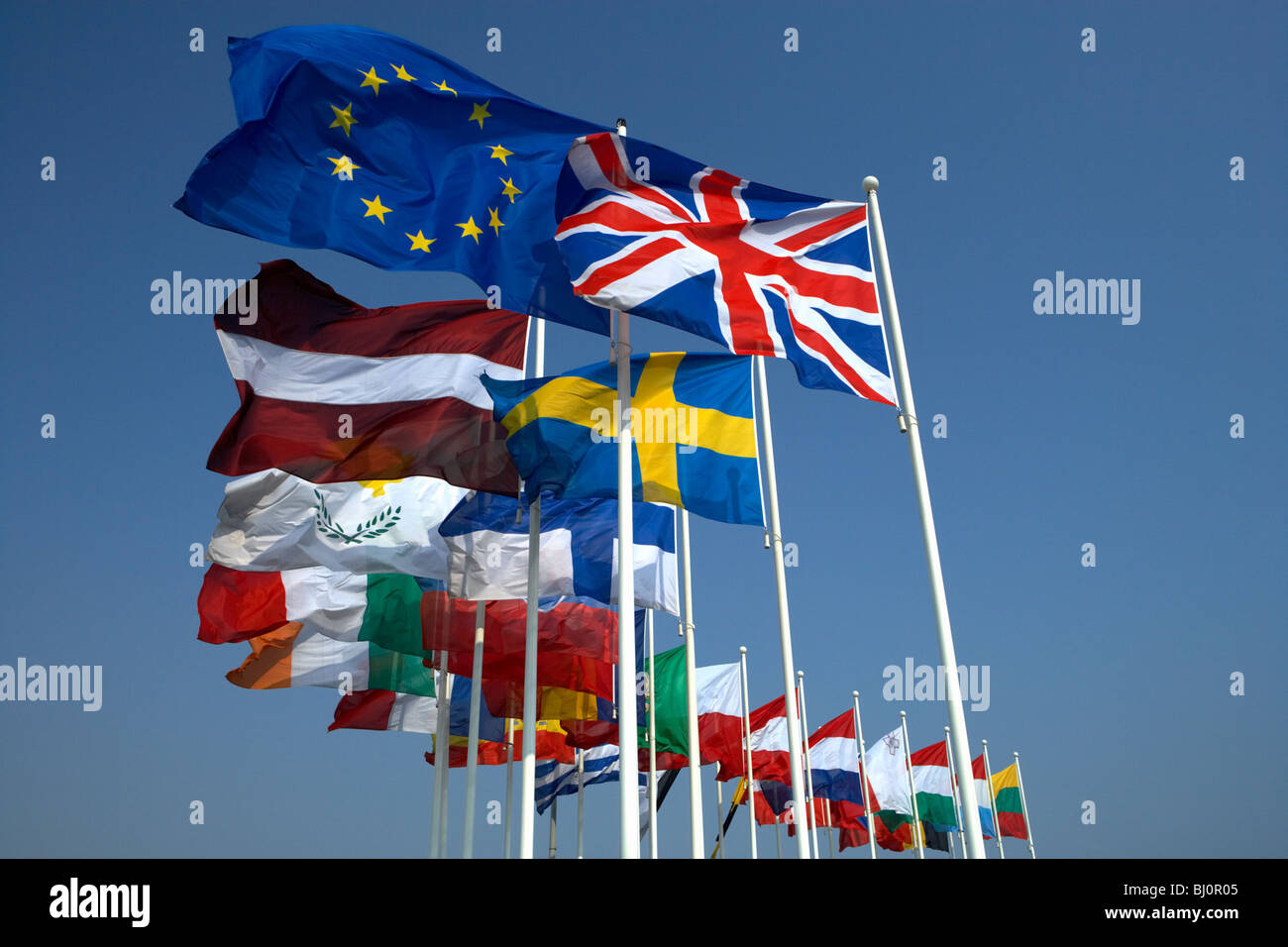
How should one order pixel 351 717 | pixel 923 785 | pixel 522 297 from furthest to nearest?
1. pixel 923 785
2. pixel 351 717
3. pixel 522 297

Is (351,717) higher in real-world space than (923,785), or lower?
higher

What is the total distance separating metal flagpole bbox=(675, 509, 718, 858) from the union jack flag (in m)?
6.72

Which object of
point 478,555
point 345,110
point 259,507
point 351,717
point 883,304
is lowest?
point 351,717

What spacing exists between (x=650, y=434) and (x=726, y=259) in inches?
122

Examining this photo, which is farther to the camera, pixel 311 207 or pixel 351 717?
pixel 351 717

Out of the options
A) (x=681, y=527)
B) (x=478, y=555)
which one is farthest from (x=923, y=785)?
(x=478, y=555)

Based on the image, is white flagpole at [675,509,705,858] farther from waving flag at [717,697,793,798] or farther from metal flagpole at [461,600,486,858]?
waving flag at [717,697,793,798]

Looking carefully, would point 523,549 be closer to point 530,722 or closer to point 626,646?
point 530,722

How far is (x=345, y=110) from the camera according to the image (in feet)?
45.4

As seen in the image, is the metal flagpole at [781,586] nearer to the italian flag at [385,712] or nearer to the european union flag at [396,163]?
the european union flag at [396,163]

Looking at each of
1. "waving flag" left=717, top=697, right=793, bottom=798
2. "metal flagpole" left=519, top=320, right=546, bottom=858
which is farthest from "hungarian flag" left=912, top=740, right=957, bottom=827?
"metal flagpole" left=519, top=320, right=546, bottom=858
